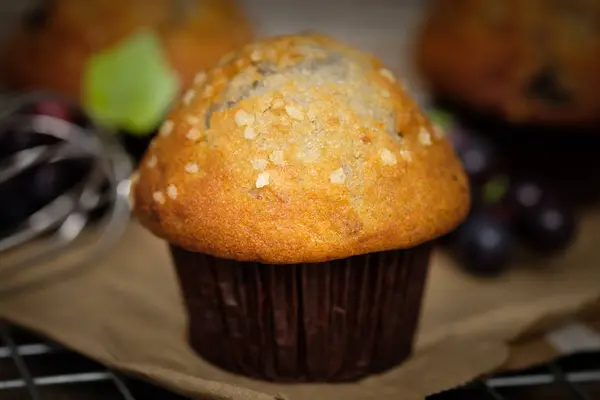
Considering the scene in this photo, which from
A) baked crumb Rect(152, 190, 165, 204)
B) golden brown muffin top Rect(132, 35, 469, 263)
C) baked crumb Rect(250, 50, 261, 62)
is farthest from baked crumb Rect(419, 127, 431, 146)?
baked crumb Rect(152, 190, 165, 204)

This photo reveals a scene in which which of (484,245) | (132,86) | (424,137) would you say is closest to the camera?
(424,137)

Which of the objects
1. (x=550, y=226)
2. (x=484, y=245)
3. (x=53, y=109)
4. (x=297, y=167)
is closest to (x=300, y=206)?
(x=297, y=167)

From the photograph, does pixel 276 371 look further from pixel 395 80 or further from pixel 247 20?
pixel 247 20

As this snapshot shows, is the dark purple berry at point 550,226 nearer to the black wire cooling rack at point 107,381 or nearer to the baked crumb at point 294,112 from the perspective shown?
the black wire cooling rack at point 107,381

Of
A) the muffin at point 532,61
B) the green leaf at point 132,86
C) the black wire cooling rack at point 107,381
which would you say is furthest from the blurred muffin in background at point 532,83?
the green leaf at point 132,86

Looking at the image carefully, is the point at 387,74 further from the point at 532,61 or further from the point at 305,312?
the point at 532,61

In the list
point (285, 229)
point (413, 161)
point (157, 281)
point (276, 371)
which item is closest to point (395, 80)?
point (413, 161)
